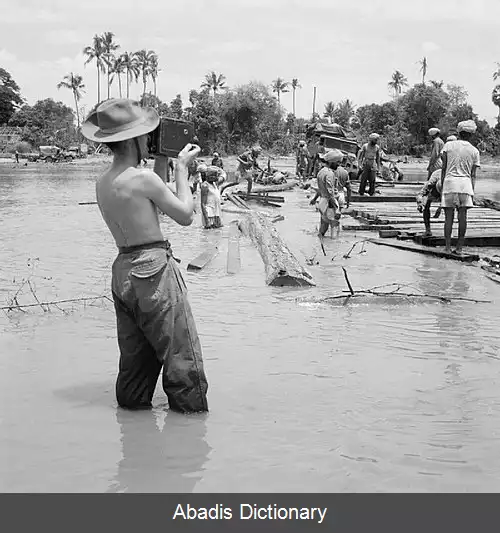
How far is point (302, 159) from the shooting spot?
30.8 meters

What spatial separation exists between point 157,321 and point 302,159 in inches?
1076

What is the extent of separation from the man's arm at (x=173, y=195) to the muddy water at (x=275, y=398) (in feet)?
3.80

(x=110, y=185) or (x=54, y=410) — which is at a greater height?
(x=110, y=185)

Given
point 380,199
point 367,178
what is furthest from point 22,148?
point 380,199

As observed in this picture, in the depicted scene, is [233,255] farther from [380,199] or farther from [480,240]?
[380,199]

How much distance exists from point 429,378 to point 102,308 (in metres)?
3.43

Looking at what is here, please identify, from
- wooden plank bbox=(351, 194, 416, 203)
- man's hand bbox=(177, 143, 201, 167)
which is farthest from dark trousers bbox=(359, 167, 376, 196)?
man's hand bbox=(177, 143, 201, 167)

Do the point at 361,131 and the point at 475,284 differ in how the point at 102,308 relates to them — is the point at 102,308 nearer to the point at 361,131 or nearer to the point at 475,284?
the point at 475,284

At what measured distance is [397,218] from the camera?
14.2 meters

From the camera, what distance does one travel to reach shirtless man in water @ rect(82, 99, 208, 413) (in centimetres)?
391

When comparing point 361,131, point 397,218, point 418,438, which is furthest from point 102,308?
point 361,131
